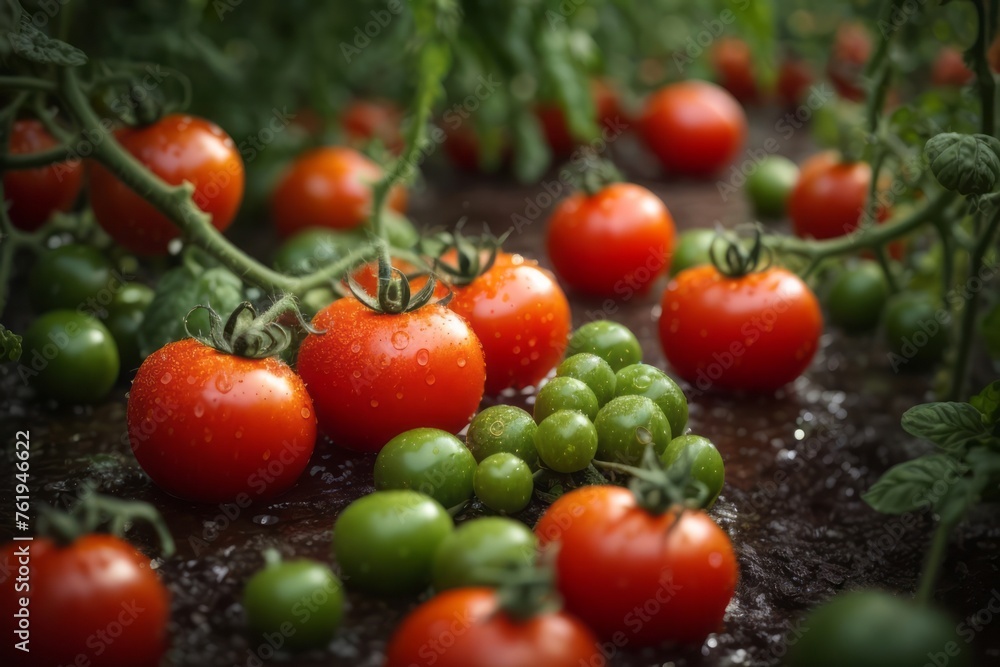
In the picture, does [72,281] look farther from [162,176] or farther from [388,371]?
[388,371]

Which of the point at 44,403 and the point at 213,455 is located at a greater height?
the point at 213,455

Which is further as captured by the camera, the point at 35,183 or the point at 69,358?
the point at 35,183

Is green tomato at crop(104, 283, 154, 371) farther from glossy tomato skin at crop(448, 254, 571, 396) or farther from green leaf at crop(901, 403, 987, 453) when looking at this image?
green leaf at crop(901, 403, 987, 453)

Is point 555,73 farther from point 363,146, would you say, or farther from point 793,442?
point 793,442

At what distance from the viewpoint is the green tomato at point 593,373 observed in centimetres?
150

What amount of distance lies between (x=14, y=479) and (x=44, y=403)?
0.85 feet

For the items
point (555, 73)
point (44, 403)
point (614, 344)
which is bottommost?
point (44, 403)

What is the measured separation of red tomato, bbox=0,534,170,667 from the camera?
3.50 feet

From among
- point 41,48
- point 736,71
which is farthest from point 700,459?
point 736,71

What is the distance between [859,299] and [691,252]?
39cm

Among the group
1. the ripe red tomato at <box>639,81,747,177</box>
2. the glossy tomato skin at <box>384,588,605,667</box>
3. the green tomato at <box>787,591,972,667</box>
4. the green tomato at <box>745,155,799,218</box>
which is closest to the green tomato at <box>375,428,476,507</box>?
the glossy tomato skin at <box>384,588,605,667</box>

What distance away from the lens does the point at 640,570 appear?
113cm

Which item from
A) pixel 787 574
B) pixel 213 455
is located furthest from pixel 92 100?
pixel 787 574

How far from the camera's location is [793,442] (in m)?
1.76
